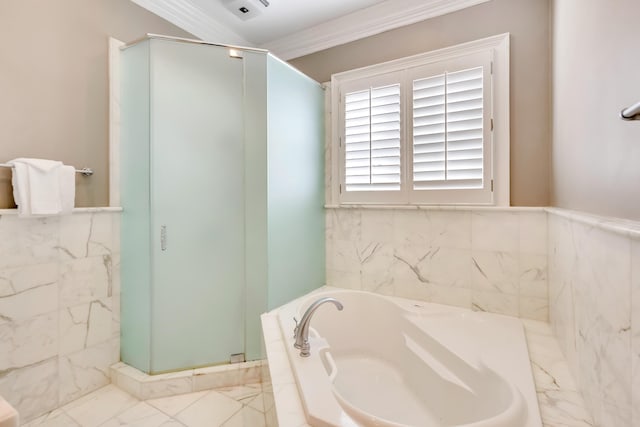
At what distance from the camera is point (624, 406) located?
2.24 ft

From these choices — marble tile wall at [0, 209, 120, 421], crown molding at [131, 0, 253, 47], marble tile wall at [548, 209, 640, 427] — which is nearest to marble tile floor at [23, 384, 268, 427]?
marble tile wall at [0, 209, 120, 421]

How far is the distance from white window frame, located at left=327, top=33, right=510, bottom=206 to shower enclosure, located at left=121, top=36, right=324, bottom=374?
0.61 metres

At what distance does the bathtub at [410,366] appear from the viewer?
1007 mm

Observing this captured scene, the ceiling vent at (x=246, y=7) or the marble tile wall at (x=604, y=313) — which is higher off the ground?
the ceiling vent at (x=246, y=7)

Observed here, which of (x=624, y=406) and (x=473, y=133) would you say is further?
(x=473, y=133)

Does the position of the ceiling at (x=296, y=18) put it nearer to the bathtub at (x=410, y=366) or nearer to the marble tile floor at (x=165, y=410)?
the bathtub at (x=410, y=366)

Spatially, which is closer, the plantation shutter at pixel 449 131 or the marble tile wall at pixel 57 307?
the marble tile wall at pixel 57 307

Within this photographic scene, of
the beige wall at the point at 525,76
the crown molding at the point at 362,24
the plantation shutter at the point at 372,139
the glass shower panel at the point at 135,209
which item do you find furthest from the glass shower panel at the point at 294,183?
the beige wall at the point at 525,76

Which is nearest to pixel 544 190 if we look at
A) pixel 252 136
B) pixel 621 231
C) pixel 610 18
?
pixel 610 18

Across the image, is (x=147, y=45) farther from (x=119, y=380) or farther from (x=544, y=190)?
(x=544, y=190)

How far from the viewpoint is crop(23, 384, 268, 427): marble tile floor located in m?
1.49

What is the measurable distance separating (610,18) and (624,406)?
107cm

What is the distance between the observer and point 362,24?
90.0 inches

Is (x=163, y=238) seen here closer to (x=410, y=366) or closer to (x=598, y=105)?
(x=410, y=366)
